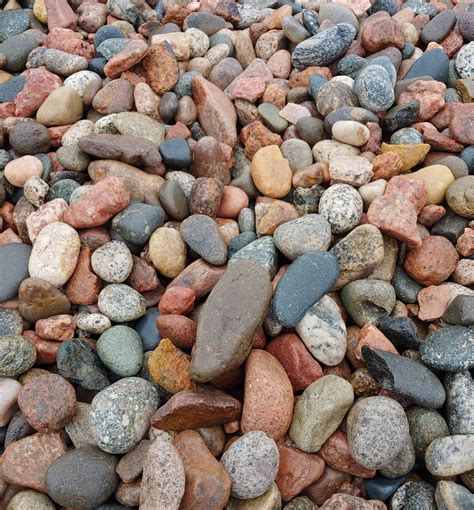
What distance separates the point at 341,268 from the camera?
2076 mm

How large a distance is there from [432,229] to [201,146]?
1.13 m

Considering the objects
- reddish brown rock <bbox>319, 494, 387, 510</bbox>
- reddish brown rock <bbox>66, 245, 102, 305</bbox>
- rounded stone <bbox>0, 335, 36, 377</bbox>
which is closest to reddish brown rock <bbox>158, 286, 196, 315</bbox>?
reddish brown rock <bbox>66, 245, 102, 305</bbox>

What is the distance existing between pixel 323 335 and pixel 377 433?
0.41 meters

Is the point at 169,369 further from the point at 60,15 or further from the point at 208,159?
the point at 60,15

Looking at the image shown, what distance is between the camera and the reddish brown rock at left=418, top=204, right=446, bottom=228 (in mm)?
2279

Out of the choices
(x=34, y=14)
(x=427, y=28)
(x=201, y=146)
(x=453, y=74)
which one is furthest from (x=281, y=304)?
(x=34, y=14)

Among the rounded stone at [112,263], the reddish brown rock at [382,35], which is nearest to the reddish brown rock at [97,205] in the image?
the rounded stone at [112,263]

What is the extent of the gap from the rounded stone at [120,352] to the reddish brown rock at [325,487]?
29.6 inches

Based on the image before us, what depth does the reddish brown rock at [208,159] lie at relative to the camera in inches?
97.2

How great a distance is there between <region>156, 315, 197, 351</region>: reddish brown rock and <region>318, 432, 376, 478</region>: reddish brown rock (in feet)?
1.97

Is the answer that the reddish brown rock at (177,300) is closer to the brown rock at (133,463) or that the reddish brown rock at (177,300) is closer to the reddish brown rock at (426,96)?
the brown rock at (133,463)

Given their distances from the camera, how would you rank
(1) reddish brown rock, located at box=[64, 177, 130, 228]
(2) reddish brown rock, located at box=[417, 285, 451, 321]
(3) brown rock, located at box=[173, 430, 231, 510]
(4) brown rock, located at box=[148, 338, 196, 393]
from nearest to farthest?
(3) brown rock, located at box=[173, 430, 231, 510]
(4) brown rock, located at box=[148, 338, 196, 393]
(2) reddish brown rock, located at box=[417, 285, 451, 321]
(1) reddish brown rock, located at box=[64, 177, 130, 228]

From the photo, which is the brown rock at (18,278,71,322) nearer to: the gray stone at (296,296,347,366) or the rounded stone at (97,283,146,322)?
the rounded stone at (97,283,146,322)

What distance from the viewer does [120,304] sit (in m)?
2.03
